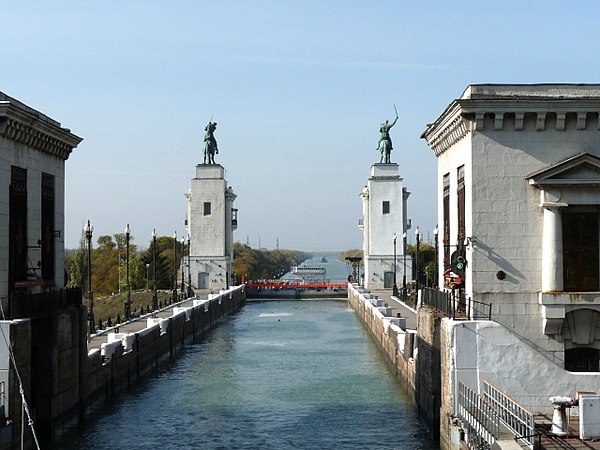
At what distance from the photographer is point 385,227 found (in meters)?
80.2

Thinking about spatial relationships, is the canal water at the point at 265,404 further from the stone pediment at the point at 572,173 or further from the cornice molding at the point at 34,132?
the cornice molding at the point at 34,132

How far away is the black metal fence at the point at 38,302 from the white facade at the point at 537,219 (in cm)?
1049

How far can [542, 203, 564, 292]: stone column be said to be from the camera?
760 inches

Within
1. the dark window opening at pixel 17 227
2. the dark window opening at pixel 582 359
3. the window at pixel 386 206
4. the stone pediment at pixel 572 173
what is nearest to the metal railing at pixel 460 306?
the dark window opening at pixel 582 359

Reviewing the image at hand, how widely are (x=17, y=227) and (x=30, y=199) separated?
1.41m

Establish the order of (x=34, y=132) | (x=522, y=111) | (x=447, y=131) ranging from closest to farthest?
(x=522, y=111) → (x=447, y=131) → (x=34, y=132)

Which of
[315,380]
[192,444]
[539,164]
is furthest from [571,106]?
[315,380]

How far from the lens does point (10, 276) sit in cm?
2161

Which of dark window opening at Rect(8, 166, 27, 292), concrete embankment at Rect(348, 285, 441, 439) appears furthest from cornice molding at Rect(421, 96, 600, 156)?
dark window opening at Rect(8, 166, 27, 292)

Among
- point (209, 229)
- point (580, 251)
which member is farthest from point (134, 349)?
point (209, 229)

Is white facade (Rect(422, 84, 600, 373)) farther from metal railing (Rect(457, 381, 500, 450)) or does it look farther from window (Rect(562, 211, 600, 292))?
metal railing (Rect(457, 381, 500, 450))

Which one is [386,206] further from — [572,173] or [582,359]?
[572,173]

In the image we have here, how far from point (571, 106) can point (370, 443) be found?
9.65 m

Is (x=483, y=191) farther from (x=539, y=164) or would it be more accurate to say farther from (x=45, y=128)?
(x=45, y=128)
